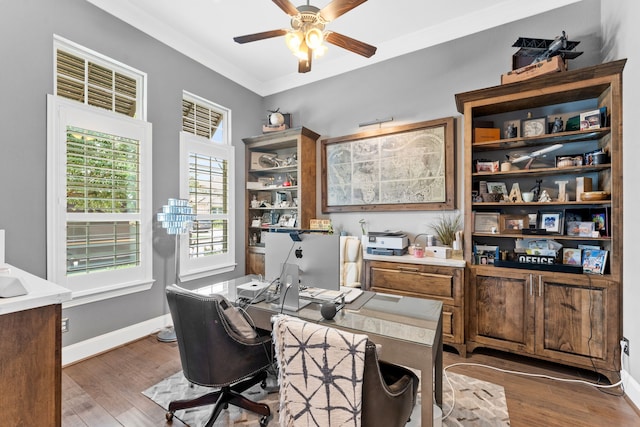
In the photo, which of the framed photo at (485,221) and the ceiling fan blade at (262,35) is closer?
the ceiling fan blade at (262,35)

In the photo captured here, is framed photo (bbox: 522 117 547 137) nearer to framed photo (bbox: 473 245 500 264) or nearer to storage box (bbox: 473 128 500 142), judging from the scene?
storage box (bbox: 473 128 500 142)

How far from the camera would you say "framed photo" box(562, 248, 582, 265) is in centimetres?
239

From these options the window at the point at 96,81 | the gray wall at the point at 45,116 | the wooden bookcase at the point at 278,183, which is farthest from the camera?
the wooden bookcase at the point at 278,183

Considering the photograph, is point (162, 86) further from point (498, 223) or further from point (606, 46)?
point (606, 46)

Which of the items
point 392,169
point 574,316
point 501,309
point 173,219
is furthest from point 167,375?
point 574,316

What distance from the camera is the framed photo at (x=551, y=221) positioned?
8.10 feet

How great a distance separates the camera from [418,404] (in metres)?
1.94

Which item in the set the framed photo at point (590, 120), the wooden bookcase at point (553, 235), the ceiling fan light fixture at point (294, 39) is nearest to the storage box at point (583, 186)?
the wooden bookcase at point (553, 235)

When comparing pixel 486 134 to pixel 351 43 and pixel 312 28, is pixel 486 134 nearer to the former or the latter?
pixel 351 43

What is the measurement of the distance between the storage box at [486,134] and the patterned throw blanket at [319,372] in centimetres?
242

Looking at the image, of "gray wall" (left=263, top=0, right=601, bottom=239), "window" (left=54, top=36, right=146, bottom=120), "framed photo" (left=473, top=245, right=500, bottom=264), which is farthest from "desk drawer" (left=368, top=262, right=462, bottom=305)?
"window" (left=54, top=36, right=146, bottom=120)

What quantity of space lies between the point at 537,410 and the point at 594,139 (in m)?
2.21

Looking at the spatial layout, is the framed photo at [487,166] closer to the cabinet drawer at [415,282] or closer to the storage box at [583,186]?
the storage box at [583,186]

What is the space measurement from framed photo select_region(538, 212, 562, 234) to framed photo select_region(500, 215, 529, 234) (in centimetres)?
12
